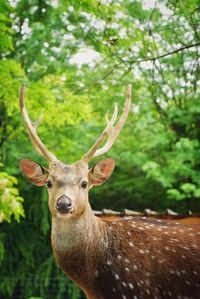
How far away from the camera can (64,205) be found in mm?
3543

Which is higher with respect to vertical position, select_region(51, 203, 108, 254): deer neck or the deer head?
the deer head

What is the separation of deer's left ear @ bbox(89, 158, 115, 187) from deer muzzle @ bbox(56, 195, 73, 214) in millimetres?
462

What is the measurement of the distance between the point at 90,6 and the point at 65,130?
203 inches

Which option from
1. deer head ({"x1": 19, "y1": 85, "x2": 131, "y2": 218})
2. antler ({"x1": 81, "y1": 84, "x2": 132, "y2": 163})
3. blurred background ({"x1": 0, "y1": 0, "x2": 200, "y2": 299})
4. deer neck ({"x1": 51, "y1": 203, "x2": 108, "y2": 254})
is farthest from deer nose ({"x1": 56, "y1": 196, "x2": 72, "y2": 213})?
blurred background ({"x1": 0, "y1": 0, "x2": 200, "y2": 299})

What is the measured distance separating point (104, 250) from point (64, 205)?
0.56 meters

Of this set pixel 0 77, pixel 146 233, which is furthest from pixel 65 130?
pixel 146 233

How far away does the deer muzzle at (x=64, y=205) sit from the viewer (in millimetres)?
3541

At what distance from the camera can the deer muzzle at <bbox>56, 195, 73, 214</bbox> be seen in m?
3.54

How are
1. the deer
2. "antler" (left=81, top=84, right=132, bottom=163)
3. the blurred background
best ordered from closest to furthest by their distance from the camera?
the deer, "antler" (left=81, top=84, right=132, bottom=163), the blurred background

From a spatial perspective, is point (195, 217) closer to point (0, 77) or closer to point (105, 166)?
point (105, 166)

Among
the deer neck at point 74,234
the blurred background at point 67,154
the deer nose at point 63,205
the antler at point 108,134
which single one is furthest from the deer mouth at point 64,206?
the blurred background at point 67,154

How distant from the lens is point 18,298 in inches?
436

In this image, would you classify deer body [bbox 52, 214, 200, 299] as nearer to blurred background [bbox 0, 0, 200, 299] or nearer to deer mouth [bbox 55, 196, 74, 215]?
deer mouth [bbox 55, 196, 74, 215]

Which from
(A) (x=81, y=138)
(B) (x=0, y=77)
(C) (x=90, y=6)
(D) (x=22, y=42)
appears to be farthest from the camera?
(A) (x=81, y=138)
